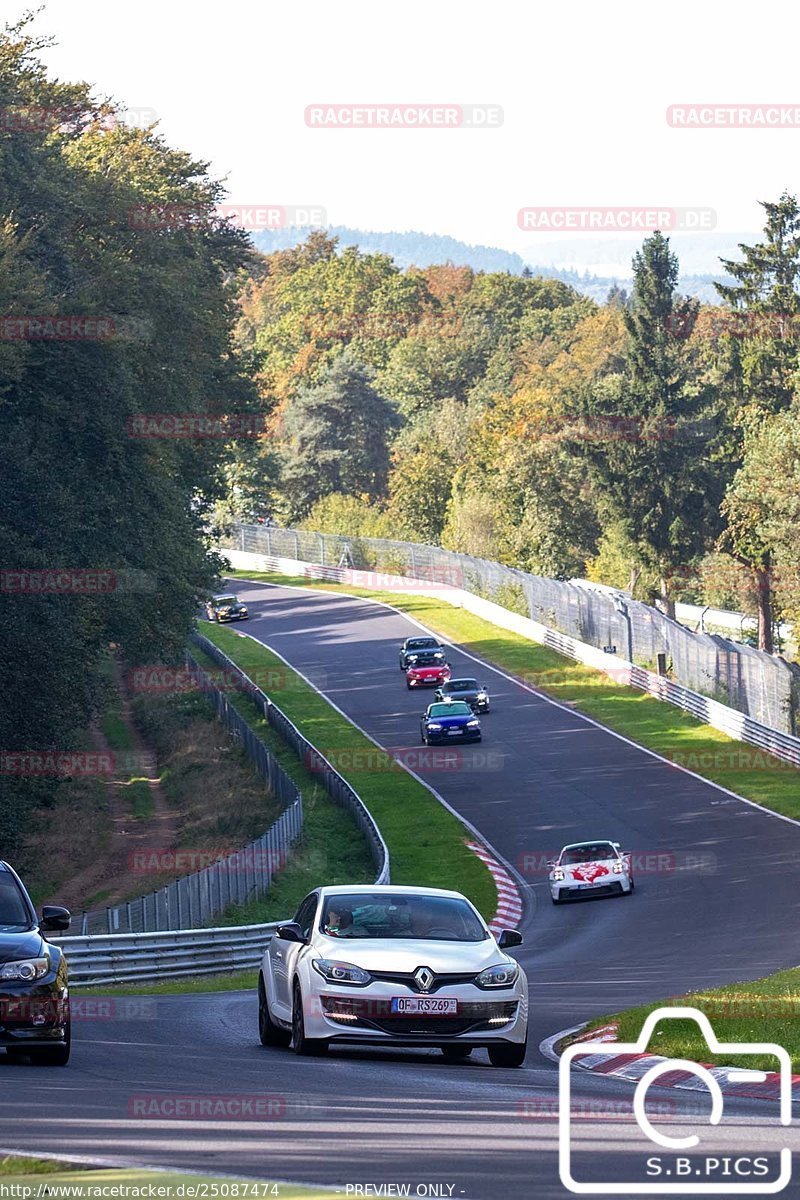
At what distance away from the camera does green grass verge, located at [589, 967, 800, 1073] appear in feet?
45.4

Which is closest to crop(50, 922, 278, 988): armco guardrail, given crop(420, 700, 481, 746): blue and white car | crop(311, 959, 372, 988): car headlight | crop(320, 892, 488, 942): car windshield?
crop(320, 892, 488, 942): car windshield

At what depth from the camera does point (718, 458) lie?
9238 centimetres

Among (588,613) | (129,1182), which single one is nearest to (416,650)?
(588,613)

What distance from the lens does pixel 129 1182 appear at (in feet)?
26.2

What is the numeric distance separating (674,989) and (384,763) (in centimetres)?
3272

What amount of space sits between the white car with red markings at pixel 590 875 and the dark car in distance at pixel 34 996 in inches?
903

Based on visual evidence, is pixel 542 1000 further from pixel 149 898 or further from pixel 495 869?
pixel 495 869

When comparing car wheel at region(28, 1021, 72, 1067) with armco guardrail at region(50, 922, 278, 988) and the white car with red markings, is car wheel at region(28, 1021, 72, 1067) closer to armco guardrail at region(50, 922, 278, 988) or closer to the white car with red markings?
armco guardrail at region(50, 922, 278, 988)

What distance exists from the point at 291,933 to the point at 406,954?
1.39 metres

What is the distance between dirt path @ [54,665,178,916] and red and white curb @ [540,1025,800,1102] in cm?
1636

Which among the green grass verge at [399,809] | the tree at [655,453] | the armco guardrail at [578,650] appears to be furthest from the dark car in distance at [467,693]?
the tree at [655,453]

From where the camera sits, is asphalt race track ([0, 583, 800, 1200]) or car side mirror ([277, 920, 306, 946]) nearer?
asphalt race track ([0, 583, 800, 1200])

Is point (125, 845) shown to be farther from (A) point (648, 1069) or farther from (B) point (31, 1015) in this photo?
(A) point (648, 1069)

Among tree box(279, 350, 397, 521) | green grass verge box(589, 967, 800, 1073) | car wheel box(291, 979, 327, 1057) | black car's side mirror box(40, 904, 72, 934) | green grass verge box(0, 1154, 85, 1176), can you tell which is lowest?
green grass verge box(589, 967, 800, 1073)
